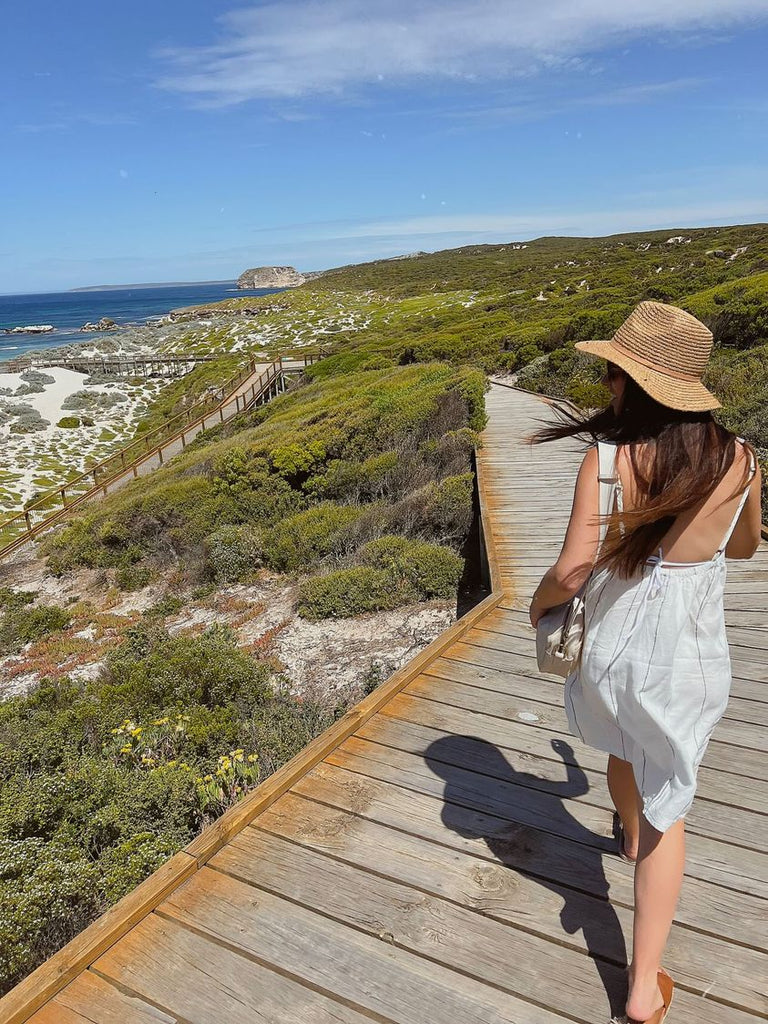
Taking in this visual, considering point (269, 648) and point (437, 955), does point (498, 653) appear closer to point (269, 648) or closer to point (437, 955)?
point (437, 955)

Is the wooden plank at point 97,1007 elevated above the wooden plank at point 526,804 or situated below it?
above

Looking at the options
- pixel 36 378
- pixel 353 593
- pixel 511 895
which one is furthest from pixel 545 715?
pixel 36 378

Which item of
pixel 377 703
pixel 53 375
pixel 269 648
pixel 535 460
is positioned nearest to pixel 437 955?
pixel 377 703

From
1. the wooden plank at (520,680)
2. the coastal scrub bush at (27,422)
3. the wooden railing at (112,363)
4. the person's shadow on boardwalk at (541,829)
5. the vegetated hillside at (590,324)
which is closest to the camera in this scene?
the person's shadow on boardwalk at (541,829)

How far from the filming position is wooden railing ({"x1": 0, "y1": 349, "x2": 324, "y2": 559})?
17281mm

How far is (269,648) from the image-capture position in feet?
21.4

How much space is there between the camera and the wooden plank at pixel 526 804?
239 cm

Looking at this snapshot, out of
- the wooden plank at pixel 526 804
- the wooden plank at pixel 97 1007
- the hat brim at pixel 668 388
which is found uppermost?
the hat brim at pixel 668 388

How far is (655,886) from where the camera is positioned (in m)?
1.67

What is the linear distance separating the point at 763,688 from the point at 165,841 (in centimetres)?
311

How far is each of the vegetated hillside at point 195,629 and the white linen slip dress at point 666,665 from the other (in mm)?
2186

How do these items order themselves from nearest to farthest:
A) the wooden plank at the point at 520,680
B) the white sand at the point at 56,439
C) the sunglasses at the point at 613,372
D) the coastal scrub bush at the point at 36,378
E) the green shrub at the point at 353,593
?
the sunglasses at the point at 613,372
the wooden plank at the point at 520,680
the green shrub at the point at 353,593
the white sand at the point at 56,439
the coastal scrub bush at the point at 36,378

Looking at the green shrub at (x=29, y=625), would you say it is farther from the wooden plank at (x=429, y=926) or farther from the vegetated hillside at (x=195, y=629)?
the wooden plank at (x=429, y=926)

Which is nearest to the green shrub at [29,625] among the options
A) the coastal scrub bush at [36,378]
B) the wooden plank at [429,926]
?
the wooden plank at [429,926]
